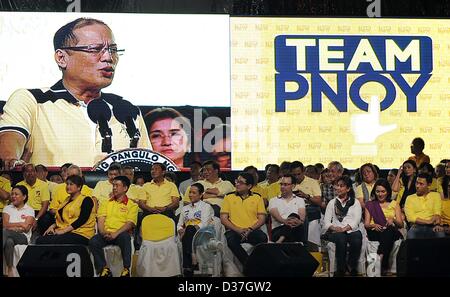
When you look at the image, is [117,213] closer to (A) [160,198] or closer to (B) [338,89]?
→ (A) [160,198]

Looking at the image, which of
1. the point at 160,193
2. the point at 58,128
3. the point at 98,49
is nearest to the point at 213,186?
the point at 160,193

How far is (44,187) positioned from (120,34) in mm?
1271

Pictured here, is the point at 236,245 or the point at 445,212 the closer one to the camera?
the point at 236,245

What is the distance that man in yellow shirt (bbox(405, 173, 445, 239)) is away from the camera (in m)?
7.33

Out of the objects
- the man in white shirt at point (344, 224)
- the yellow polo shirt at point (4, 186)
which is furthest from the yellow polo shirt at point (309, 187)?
the yellow polo shirt at point (4, 186)

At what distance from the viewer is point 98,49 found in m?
7.21

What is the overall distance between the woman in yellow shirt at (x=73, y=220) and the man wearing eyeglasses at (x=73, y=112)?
21 centimetres

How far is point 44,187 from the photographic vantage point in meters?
7.13

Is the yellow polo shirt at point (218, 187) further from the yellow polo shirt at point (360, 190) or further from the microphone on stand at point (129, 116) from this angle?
the yellow polo shirt at point (360, 190)

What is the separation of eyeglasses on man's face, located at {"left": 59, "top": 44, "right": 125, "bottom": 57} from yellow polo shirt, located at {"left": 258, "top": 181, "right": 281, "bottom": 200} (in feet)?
4.81

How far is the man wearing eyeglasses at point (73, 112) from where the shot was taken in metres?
7.11

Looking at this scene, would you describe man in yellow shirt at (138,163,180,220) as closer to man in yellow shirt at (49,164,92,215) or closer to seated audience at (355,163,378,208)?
man in yellow shirt at (49,164,92,215)

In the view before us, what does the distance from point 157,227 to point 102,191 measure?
19.4 inches

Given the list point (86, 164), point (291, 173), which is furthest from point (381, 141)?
point (86, 164)
